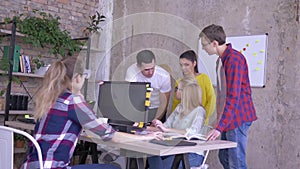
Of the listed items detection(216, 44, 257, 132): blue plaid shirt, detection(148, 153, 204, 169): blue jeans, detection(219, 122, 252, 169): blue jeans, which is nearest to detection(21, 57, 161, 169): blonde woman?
detection(148, 153, 204, 169): blue jeans

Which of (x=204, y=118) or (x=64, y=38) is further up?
(x=64, y=38)

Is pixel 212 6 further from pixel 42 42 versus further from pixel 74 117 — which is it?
pixel 74 117

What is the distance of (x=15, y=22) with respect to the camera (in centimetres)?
404

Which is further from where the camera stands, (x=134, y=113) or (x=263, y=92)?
(x=263, y=92)

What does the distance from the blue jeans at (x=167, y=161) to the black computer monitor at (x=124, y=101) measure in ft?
1.34

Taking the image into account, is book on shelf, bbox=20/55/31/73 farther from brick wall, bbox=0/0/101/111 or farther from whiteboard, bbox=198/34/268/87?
whiteboard, bbox=198/34/268/87

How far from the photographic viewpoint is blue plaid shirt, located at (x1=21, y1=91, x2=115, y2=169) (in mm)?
1961

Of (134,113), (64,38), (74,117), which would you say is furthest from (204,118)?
(64,38)

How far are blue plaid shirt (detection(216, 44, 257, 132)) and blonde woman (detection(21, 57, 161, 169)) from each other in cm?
101

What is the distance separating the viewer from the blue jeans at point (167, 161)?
2.72 meters

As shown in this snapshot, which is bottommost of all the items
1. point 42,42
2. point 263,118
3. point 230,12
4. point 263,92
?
point 263,118

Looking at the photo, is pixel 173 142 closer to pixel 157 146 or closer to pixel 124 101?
pixel 157 146

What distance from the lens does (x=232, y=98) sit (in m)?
2.66

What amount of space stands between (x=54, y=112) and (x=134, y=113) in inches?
26.5
